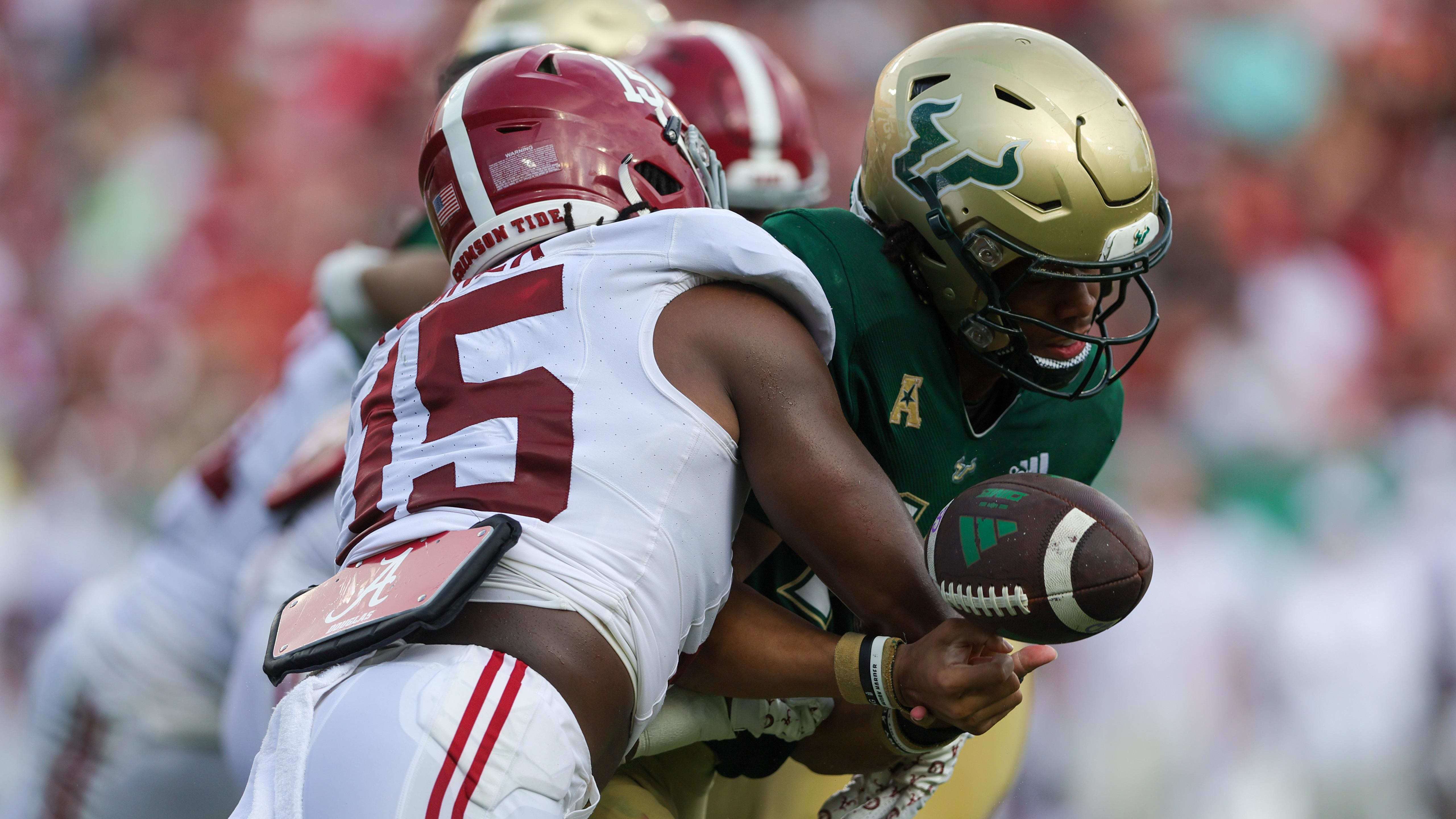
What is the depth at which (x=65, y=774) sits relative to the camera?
Result: 3.88m

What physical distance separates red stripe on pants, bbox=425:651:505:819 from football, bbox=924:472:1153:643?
580 mm

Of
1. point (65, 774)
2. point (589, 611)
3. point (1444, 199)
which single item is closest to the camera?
point (589, 611)

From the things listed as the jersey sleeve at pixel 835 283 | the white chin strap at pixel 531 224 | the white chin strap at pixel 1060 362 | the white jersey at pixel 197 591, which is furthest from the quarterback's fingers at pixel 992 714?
the white jersey at pixel 197 591

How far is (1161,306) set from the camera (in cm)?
632

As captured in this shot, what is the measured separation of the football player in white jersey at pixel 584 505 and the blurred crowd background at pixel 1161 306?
80.4 inches

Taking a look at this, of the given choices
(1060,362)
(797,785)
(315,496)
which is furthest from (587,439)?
(315,496)

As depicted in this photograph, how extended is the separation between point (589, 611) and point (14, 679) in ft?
20.1

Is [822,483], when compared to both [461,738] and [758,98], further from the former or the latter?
[758,98]

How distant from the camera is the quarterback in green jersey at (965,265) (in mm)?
2223

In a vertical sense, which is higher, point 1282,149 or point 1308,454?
point 1282,149

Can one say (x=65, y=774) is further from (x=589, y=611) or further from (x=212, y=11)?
(x=212, y=11)

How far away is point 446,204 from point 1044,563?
108 cm

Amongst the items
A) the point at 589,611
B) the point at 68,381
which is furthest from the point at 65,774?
the point at 68,381

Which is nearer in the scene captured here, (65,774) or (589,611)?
(589,611)
